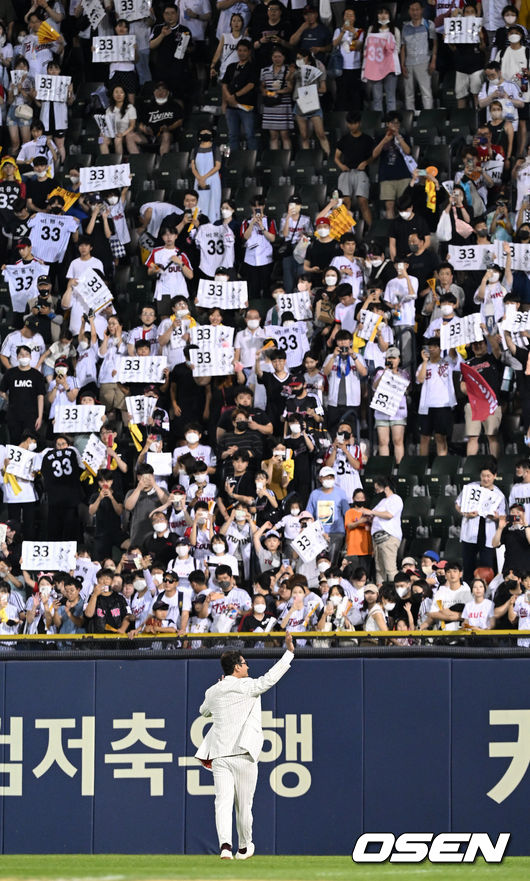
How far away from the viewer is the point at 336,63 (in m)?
26.2

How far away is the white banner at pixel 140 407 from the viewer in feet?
72.0

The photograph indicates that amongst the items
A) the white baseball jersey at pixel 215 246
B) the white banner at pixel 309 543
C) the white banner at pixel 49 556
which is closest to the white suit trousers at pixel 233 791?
the white banner at pixel 309 543

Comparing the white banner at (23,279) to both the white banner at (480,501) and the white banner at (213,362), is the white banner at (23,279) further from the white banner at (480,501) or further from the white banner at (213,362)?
the white banner at (480,501)

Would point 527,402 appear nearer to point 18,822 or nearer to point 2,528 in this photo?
point 2,528

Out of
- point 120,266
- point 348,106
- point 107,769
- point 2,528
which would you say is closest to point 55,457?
point 2,528

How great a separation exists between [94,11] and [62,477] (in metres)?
10.1

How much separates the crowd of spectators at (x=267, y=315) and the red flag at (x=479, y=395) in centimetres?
5

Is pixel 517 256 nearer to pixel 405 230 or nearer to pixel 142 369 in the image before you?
pixel 405 230

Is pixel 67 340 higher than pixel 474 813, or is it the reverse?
pixel 67 340

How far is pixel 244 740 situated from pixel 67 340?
35.5 ft

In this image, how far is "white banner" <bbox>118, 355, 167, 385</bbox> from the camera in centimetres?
2217

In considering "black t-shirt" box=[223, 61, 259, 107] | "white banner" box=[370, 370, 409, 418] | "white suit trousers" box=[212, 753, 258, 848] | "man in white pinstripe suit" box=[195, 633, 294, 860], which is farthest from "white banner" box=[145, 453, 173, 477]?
"black t-shirt" box=[223, 61, 259, 107]

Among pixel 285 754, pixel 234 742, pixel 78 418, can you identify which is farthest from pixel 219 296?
pixel 234 742

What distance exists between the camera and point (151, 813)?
15.1 meters
